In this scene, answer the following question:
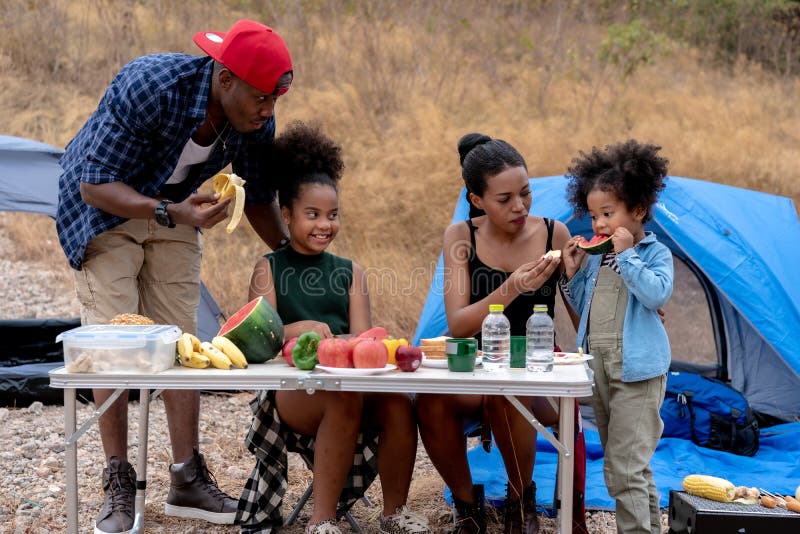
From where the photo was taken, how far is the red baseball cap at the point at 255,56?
368 centimetres

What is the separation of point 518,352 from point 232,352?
1059mm

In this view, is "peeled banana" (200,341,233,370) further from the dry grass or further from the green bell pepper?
the dry grass

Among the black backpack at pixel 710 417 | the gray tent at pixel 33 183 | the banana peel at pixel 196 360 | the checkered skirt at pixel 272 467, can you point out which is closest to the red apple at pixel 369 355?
the banana peel at pixel 196 360

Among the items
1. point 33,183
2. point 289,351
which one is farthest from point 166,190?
point 33,183

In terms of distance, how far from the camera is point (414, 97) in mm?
12758

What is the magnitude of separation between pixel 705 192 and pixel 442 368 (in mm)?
3057

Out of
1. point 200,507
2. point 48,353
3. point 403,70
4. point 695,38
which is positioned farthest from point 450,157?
point 200,507

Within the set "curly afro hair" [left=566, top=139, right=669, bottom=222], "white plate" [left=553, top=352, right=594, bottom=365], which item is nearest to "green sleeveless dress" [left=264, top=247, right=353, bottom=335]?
"white plate" [left=553, top=352, right=594, bottom=365]

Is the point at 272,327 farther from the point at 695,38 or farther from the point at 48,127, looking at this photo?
the point at 695,38

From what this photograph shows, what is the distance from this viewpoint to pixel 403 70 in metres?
13.6

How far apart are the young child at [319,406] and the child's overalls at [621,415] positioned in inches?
31.0

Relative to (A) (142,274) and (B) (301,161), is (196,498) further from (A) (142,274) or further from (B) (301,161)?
(B) (301,161)

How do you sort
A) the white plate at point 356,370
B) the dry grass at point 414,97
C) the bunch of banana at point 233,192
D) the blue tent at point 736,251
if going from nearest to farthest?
the white plate at point 356,370 → the bunch of banana at point 233,192 → the blue tent at point 736,251 → the dry grass at point 414,97

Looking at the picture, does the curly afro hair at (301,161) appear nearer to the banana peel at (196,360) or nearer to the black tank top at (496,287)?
the black tank top at (496,287)
